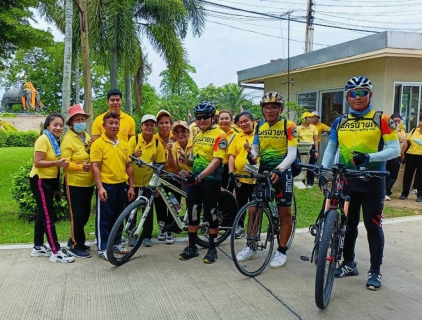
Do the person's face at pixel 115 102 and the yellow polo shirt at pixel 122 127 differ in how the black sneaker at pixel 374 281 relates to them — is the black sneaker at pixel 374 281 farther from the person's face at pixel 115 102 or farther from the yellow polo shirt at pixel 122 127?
the person's face at pixel 115 102

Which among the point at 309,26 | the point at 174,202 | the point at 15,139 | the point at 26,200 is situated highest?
the point at 309,26

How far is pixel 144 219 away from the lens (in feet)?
15.4

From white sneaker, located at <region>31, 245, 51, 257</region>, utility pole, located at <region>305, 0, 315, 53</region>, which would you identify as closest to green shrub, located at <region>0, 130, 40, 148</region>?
utility pole, located at <region>305, 0, 315, 53</region>

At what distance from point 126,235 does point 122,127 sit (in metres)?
1.43

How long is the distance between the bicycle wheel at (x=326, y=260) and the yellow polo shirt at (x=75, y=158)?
2.69 m

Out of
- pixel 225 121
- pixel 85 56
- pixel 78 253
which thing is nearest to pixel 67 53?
pixel 85 56

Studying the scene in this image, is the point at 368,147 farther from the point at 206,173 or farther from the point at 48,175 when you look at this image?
the point at 48,175

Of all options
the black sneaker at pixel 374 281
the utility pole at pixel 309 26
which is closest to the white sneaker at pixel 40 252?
the black sneaker at pixel 374 281

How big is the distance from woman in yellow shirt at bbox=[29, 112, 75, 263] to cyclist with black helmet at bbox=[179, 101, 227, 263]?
143cm

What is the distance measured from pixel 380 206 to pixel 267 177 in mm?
1137

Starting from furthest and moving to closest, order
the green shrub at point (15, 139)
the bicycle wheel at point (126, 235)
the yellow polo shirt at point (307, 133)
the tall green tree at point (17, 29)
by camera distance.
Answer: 1. the green shrub at point (15, 139)
2. the tall green tree at point (17, 29)
3. the yellow polo shirt at point (307, 133)
4. the bicycle wheel at point (126, 235)

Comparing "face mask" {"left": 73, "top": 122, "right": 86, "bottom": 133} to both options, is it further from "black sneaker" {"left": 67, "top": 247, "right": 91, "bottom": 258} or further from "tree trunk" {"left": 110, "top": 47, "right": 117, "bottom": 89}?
"tree trunk" {"left": 110, "top": 47, "right": 117, "bottom": 89}

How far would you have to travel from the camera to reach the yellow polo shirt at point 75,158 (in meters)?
4.64

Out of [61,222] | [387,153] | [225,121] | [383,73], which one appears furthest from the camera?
[383,73]
